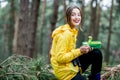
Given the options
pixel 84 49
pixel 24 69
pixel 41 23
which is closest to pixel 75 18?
pixel 84 49

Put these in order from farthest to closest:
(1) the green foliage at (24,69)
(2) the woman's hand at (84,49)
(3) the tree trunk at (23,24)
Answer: (3) the tree trunk at (23,24) < (1) the green foliage at (24,69) < (2) the woman's hand at (84,49)

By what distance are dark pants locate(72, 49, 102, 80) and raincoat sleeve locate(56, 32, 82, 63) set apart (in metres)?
0.29

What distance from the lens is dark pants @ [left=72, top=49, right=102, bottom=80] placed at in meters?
4.92

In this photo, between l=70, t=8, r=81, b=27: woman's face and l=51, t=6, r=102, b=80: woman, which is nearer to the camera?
l=51, t=6, r=102, b=80: woman

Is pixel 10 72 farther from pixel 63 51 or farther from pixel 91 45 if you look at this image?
pixel 91 45

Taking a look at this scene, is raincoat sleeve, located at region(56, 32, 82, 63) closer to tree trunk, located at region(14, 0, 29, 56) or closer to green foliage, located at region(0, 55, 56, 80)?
green foliage, located at region(0, 55, 56, 80)

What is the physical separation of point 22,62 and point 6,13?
25.8m

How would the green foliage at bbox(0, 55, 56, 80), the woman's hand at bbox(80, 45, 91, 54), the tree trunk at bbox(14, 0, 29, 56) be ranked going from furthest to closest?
the tree trunk at bbox(14, 0, 29, 56), the green foliage at bbox(0, 55, 56, 80), the woman's hand at bbox(80, 45, 91, 54)

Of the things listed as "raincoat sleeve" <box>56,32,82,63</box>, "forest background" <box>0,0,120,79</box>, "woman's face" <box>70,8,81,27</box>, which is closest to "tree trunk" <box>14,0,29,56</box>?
"forest background" <box>0,0,120,79</box>

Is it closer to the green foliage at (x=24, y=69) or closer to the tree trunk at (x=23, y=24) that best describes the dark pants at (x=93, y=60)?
the green foliage at (x=24, y=69)

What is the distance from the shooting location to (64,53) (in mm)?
4691

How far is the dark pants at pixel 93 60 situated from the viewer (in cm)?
492

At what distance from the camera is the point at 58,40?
4.75m

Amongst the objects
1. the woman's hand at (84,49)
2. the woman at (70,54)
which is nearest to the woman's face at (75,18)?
the woman at (70,54)
